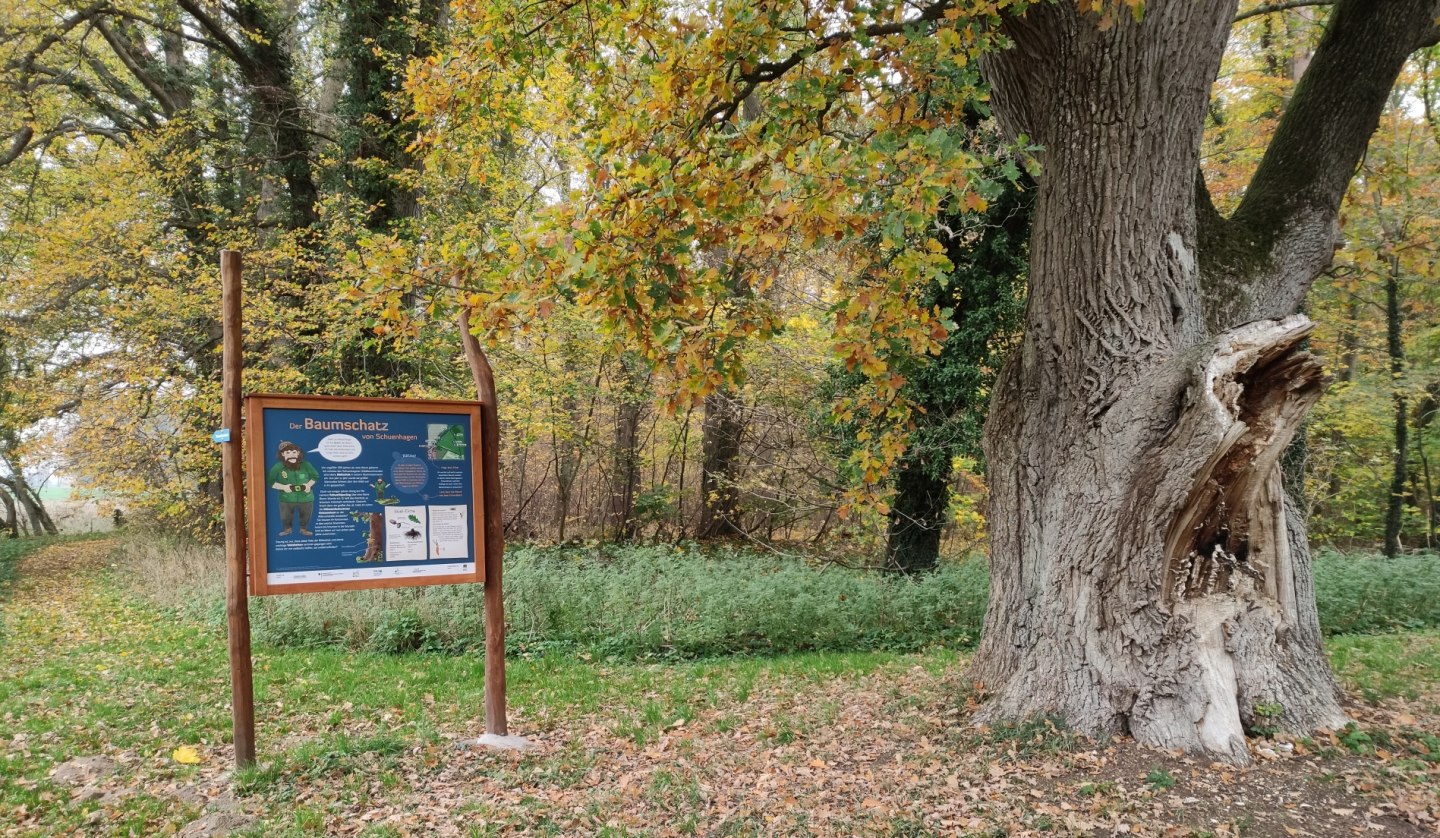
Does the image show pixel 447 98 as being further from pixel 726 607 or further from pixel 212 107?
pixel 212 107

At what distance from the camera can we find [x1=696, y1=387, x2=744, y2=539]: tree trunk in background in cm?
1673

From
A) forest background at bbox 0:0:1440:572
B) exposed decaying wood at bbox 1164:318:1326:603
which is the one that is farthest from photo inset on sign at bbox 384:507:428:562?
exposed decaying wood at bbox 1164:318:1326:603

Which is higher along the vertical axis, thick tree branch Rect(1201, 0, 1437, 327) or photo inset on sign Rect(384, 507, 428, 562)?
thick tree branch Rect(1201, 0, 1437, 327)

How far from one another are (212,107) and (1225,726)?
19.2 metres

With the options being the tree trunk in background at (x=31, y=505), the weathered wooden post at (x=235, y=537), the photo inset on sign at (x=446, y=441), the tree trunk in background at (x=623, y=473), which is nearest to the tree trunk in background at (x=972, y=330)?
the photo inset on sign at (x=446, y=441)

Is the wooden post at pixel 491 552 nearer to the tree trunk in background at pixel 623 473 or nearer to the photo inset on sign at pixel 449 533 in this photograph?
the photo inset on sign at pixel 449 533

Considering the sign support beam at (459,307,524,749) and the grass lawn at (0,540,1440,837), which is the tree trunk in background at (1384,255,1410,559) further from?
the sign support beam at (459,307,524,749)

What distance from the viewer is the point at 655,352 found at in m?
5.59

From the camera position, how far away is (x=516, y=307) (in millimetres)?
5438

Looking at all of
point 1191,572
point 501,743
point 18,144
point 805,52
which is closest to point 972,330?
point 1191,572

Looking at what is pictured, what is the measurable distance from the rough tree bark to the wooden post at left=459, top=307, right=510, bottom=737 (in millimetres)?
3439

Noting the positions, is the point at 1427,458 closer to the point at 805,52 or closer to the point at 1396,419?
the point at 1396,419

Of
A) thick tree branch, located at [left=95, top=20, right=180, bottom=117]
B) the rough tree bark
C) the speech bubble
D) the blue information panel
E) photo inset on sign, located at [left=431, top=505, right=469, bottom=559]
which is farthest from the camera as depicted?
thick tree branch, located at [left=95, top=20, right=180, bottom=117]

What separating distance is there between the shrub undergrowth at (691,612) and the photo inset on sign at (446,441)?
14.7 feet
